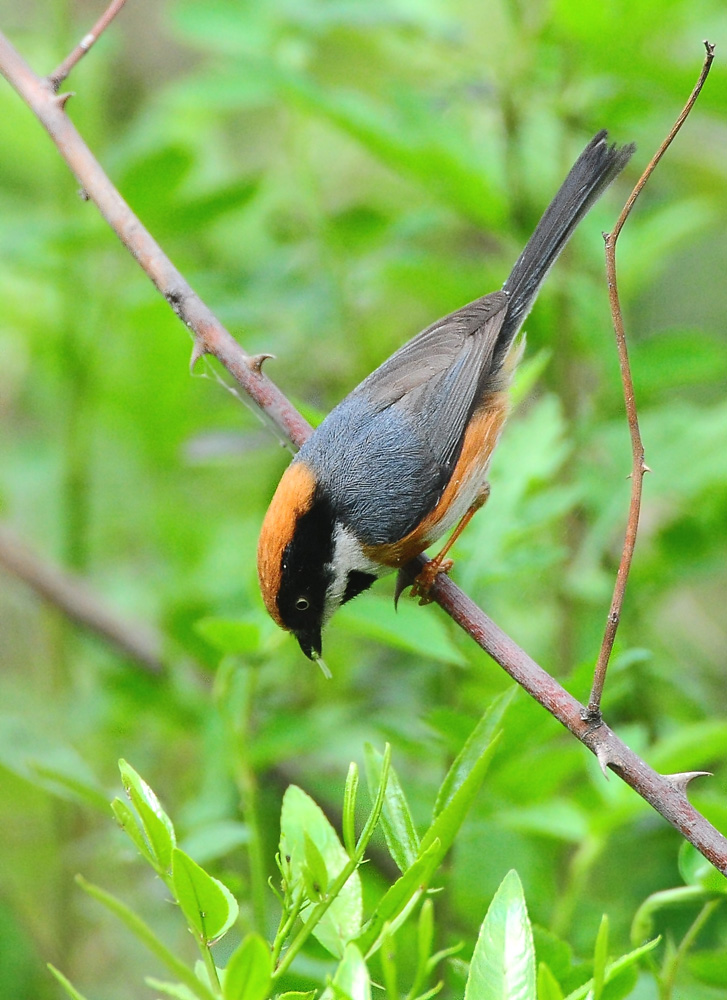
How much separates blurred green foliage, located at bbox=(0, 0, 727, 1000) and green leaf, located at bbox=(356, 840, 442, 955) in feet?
2.44

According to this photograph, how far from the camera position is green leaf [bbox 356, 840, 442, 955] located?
1.15m

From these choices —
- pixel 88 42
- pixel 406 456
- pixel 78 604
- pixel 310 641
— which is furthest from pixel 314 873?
pixel 78 604

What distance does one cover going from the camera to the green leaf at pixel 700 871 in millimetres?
1403

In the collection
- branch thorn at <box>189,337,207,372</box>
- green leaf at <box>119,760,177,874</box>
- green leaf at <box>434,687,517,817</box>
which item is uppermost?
branch thorn at <box>189,337,207,372</box>

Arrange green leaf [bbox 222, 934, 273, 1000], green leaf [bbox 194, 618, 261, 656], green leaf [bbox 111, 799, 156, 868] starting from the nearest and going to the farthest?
green leaf [bbox 222, 934, 273, 1000]
green leaf [bbox 111, 799, 156, 868]
green leaf [bbox 194, 618, 261, 656]

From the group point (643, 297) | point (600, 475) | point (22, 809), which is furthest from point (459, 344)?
point (643, 297)

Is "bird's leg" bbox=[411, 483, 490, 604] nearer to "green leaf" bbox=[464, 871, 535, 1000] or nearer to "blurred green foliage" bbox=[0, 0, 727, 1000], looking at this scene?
"blurred green foliage" bbox=[0, 0, 727, 1000]

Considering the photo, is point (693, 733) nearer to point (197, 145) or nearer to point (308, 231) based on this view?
point (308, 231)

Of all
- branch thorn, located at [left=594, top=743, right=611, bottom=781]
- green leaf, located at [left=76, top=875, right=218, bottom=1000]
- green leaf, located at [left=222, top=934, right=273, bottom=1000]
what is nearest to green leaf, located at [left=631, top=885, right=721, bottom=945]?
branch thorn, located at [left=594, top=743, right=611, bottom=781]

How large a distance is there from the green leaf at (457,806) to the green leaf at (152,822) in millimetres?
284

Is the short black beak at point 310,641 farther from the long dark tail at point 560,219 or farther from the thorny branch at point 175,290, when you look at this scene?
the long dark tail at point 560,219

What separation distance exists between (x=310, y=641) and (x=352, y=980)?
4.70ft

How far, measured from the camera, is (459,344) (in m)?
2.90

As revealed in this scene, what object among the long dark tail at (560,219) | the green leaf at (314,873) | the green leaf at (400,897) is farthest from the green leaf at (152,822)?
the long dark tail at (560,219)
